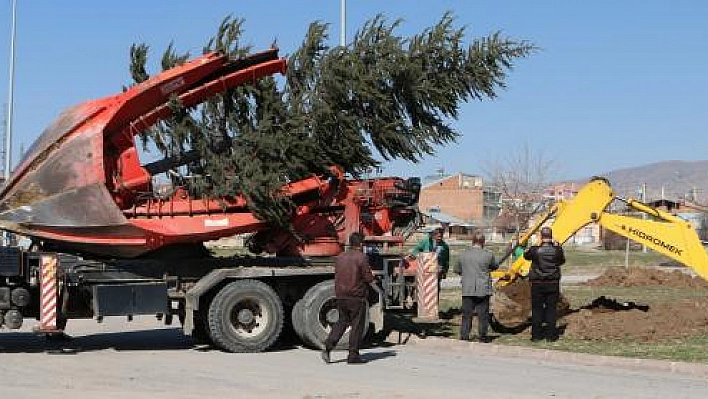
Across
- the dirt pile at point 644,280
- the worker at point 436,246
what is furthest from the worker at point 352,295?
the dirt pile at point 644,280

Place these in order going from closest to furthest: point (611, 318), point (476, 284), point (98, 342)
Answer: point (476, 284) → point (98, 342) → point (611, 318)

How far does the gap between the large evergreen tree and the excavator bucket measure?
0.25 meters

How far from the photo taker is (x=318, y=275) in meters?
14.7

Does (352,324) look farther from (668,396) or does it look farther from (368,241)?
(668,396)

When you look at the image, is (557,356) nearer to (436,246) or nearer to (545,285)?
(545,285)

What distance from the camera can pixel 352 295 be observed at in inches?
514

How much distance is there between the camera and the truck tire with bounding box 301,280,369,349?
14312 millimetres

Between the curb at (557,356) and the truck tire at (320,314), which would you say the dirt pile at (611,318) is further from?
the truck tire at (320,314)

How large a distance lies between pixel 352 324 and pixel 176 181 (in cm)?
364

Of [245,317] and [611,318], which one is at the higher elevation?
[245,317]

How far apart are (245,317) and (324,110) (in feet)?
10.6

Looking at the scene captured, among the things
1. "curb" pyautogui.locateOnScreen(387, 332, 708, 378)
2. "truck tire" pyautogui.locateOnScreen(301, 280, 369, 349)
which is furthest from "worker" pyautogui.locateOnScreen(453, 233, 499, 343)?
"truck tire" pyautogui.locateOnScreen(301, 280, 369, 349)

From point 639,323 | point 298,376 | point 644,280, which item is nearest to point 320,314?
point 298,376

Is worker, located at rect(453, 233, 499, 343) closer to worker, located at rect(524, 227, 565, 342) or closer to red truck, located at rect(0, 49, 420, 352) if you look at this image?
worker, located at rect(524, 227, 565, 342)
